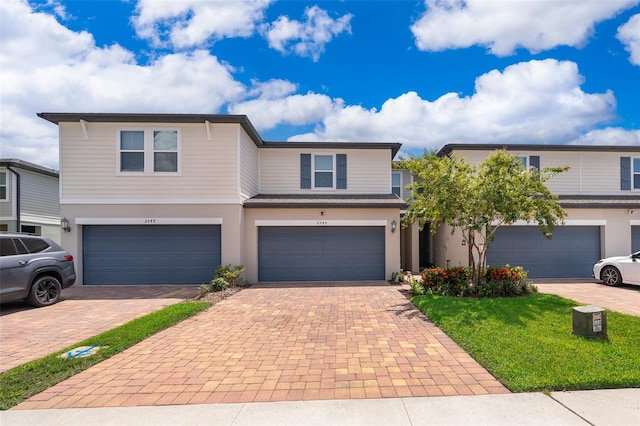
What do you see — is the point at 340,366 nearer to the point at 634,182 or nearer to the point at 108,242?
the point at 108,242

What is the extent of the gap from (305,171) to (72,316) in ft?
29.9

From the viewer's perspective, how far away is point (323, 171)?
13727 mm

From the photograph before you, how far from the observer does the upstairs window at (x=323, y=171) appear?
13.7 metres

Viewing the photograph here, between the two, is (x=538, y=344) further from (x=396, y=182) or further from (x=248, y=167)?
(x=396, y=182)

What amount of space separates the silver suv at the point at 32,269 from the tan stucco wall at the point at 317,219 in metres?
5.22

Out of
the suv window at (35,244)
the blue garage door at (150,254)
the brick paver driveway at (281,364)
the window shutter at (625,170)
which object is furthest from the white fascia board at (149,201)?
the window shutter at (625,170)

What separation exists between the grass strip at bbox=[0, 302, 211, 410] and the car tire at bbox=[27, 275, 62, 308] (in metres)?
3.41

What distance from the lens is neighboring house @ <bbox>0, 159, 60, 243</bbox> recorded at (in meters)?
16.5

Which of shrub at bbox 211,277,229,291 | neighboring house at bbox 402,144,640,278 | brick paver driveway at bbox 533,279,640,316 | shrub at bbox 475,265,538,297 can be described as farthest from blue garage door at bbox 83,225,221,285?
brick paver driveway at bbox 533,279,640,316

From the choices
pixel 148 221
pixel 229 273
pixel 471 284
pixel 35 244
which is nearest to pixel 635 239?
pixel 471 284

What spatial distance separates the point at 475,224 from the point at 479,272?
152cm

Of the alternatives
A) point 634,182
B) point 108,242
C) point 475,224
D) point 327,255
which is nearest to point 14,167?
point 108,242

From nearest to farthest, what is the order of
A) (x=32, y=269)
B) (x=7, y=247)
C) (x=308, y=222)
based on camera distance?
(x=7, y=247), (x=32, y=269), (x=308, y=222)

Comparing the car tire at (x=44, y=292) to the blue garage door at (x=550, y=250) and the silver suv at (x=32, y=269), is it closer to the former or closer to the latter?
the silver suv at (x=32, y=269)
